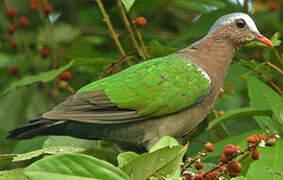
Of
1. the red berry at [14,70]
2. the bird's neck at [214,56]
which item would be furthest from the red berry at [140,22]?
the red berry at [14,70]

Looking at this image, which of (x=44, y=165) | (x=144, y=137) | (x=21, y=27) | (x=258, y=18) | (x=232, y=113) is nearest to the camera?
(x=44, y=165)

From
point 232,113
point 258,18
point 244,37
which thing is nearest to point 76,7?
point 258,18

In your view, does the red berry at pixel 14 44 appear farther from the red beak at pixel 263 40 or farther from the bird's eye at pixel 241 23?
the red beak at pixel 263 40

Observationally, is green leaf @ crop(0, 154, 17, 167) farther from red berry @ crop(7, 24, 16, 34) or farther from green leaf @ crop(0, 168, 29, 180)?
red berry @ crop(7, 24, 16, 34)

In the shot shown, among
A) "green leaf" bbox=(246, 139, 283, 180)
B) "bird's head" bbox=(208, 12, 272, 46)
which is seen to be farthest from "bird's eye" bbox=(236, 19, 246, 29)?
"green leaf" bbox=(246, 139, 283, 180)

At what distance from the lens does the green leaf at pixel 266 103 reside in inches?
115

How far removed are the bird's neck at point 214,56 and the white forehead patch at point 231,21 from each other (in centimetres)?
8

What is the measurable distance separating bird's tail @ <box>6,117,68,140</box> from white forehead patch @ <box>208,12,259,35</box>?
4.53ft

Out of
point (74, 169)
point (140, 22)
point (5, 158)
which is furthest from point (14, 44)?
point (74, 169)

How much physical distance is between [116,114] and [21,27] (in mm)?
2115

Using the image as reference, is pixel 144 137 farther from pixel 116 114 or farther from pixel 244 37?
pixel 244 37

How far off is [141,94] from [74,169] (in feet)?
4.24

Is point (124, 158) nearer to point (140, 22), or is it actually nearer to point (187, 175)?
point (187, 175)

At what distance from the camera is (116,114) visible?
299 cm
